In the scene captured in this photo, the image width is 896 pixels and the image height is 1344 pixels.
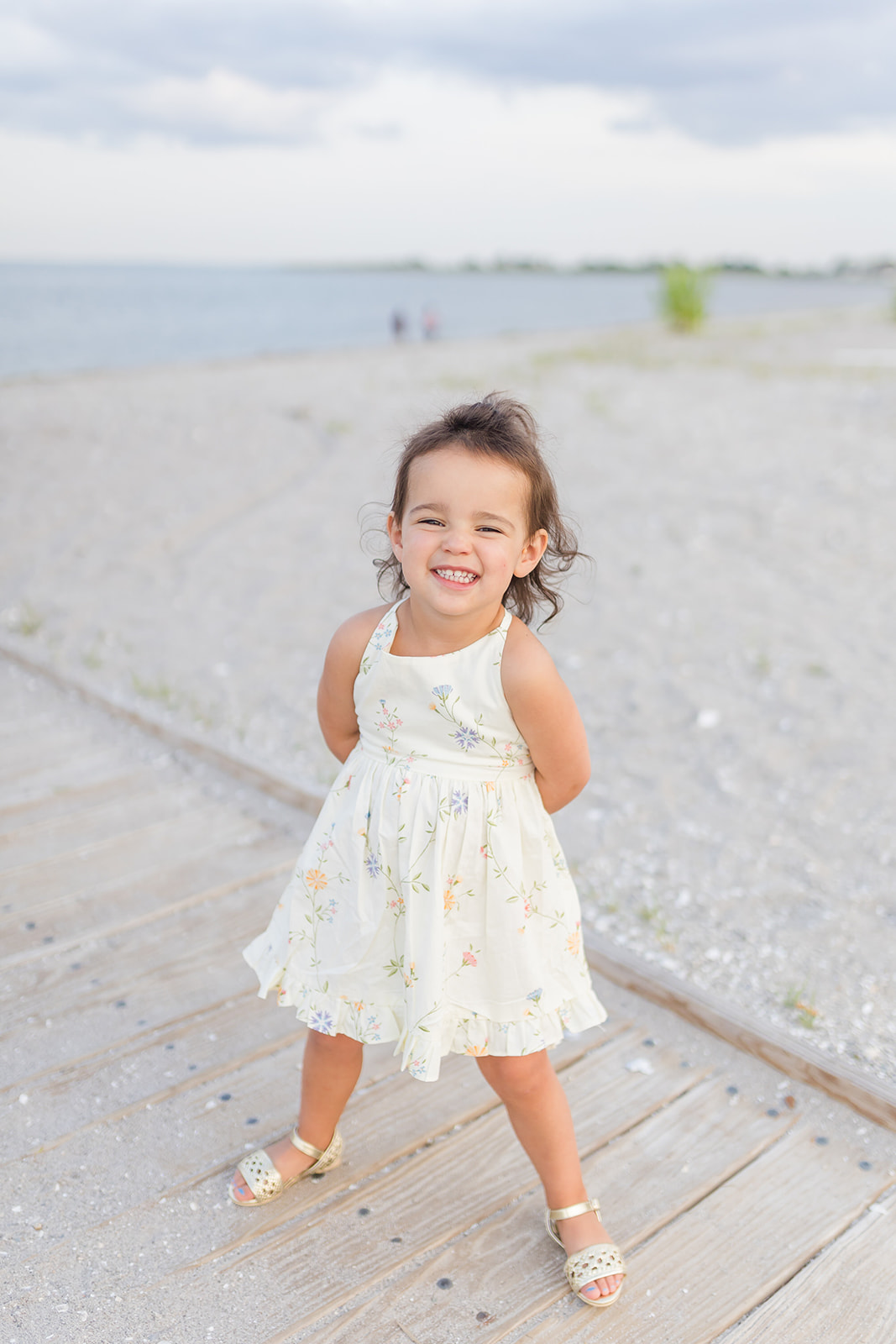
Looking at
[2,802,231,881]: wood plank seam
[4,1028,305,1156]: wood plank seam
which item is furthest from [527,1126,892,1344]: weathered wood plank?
[2,802,231,881]: wood plank seam

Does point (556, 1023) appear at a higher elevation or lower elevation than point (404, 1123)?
higher

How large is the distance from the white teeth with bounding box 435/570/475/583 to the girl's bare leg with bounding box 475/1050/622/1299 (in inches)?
31.0

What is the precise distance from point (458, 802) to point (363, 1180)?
82 centimetres

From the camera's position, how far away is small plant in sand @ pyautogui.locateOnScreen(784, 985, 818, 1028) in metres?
2.50

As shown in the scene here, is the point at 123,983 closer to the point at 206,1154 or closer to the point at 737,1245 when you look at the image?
the point at 206,1154

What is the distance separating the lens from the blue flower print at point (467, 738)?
1.73 m

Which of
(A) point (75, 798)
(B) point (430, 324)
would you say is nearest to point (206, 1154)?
(A) point (75, 798)

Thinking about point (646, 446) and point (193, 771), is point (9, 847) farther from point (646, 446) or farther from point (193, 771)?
point (646, 446)

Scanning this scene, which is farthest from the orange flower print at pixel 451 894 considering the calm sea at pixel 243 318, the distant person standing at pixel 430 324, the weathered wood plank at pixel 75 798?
the distant person standing at pixel 430 324

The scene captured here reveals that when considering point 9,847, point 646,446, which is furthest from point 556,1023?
point 646,446

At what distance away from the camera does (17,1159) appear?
203cm

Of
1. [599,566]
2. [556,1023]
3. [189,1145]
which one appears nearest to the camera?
[556,1023]

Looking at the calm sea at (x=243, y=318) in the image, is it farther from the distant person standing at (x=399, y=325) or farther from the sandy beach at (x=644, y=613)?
the sandy beach at (x=644, y=613)

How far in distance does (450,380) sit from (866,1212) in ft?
44.6
